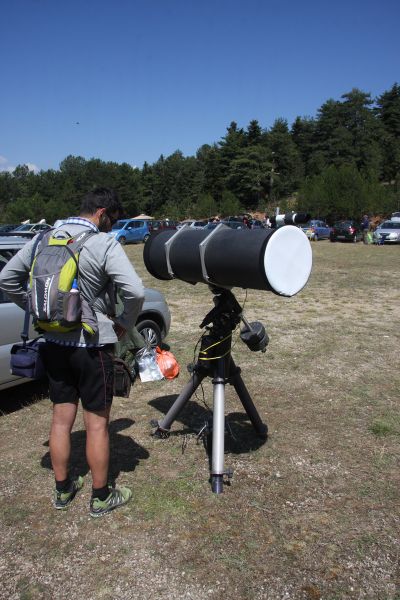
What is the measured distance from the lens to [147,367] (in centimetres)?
529

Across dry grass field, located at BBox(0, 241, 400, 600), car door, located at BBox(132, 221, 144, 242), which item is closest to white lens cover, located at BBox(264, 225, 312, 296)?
dry grass field, located at BBox(0, 241, 400, 600)

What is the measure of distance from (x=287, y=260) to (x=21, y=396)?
11.5 ft

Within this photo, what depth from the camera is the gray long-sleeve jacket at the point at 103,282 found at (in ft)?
8.47

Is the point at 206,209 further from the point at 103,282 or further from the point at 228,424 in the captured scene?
the point at 103,282

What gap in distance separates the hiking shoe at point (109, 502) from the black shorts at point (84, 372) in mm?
628

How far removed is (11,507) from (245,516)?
147 centimetres

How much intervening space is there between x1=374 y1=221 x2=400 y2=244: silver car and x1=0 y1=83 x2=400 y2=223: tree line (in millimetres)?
29804

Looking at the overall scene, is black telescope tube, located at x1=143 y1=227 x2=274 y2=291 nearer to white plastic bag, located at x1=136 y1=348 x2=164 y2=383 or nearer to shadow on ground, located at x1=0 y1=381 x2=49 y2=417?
white plastic bag, located at x1=136 y1=348 x2=164 y2=383

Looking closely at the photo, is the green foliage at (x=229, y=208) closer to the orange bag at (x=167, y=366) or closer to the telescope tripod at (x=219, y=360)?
the orange bag at (x=167, y=366)

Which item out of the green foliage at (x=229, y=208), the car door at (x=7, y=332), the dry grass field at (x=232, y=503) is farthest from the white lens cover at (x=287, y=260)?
the green foliage at (x=229, y=208)

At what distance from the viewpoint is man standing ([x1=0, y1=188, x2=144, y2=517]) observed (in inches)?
103

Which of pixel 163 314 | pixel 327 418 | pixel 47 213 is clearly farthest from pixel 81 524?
pixel 47 213

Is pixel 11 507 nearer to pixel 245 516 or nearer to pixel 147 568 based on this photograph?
pixel 147 568

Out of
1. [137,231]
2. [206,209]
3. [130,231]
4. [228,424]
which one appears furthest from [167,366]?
[206,209]
